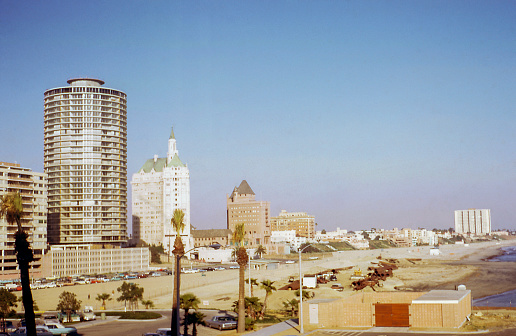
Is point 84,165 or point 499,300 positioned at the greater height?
point 84,165

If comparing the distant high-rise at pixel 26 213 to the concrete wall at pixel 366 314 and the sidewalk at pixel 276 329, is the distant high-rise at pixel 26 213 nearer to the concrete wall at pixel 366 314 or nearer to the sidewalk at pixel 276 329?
the sidewalk at pixel 276 329

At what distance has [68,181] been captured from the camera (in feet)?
598

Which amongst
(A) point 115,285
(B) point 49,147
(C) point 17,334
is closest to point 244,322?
(C) point 17,334

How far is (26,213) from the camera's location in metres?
148

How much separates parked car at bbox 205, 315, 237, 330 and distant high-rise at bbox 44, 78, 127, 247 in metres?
129

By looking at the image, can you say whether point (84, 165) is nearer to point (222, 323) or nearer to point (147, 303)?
point (147, 303)

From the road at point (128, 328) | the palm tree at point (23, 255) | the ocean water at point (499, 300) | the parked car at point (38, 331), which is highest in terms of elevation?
the palm tree at point (23, 255)

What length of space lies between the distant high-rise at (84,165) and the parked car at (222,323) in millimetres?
129476

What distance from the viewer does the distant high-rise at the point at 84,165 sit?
180750 millimetres

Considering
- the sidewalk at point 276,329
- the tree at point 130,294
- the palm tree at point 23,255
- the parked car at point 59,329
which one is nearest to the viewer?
the palm tree at point 23,255

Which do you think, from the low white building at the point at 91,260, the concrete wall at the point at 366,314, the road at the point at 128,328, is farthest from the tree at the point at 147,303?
the low white building at the point at 91,260

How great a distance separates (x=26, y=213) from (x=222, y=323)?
107m

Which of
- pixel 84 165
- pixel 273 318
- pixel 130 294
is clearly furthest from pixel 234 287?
pixel 84 165

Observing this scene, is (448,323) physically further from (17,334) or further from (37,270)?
(37,270)
